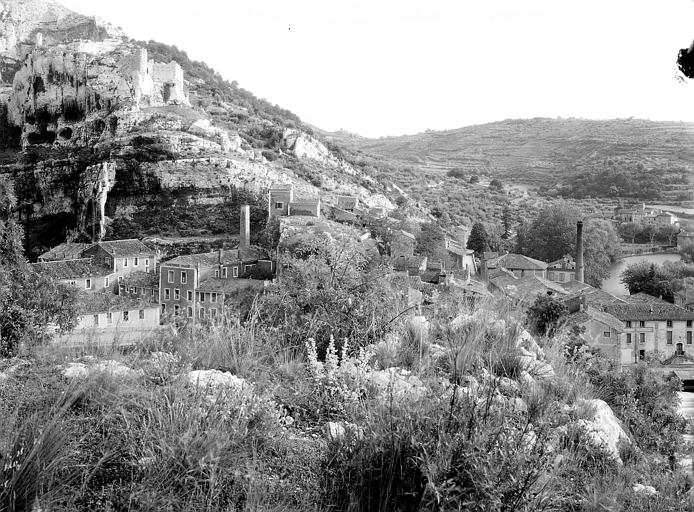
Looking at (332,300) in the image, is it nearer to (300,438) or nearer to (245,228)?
(300,438)

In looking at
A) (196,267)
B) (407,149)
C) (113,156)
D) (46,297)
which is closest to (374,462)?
(46,297)

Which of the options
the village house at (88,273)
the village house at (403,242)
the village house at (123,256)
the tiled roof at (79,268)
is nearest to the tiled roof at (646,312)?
the village house at (403,242)

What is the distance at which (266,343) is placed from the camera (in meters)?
4.77

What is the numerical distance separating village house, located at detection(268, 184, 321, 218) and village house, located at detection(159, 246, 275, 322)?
5.98m

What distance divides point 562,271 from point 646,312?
13805 millimetres

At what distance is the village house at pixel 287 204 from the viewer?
3669 centimetres

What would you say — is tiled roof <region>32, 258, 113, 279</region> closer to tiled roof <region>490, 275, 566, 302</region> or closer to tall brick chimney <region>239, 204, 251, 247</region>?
tall brick chimney <region>239, 204, 251, 247</region>

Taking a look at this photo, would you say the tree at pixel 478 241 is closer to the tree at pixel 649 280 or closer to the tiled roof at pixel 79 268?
the tree at pixel 649 280

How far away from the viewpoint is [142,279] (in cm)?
3091

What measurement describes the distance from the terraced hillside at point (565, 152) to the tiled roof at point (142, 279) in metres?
51.0

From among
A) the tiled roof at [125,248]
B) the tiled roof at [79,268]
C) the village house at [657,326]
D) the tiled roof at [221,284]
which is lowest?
the village house at [657,326]

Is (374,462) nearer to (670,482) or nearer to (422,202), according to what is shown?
(670,482)

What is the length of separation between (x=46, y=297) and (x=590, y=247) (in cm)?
4120

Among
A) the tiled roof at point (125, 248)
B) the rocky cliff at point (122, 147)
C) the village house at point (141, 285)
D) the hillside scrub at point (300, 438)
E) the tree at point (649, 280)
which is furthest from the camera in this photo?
the rocky cliff at point (122, 147)
